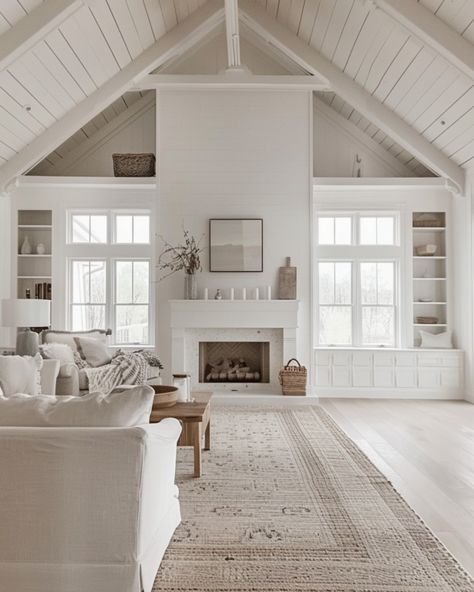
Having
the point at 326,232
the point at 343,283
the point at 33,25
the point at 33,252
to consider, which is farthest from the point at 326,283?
the point at 33,25

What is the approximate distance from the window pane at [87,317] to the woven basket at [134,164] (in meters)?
1.91

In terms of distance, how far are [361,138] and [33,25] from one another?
4666 mm

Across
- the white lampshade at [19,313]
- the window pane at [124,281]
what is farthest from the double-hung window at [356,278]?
the white lampshade at [19,313]

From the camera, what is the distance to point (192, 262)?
22.6 ft

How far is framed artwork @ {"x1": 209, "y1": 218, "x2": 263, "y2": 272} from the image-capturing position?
709cm

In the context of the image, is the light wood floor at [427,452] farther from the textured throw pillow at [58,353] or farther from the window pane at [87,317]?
the window pane at [87,317]

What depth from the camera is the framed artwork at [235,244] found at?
7.09m

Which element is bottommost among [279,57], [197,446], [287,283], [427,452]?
[427,452]

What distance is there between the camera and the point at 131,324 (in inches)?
295

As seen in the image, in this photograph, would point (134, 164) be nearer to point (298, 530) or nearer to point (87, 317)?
point (87, 317)

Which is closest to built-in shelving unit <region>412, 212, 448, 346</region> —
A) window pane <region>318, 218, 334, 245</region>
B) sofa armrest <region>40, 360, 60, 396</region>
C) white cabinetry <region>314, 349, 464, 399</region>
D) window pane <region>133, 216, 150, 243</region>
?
white cabinetry <region>314, 349, 464, 399</region>

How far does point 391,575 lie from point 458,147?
5.48m

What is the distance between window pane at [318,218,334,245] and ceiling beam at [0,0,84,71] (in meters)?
4.23

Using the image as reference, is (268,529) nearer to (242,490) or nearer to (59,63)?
(242,490)
